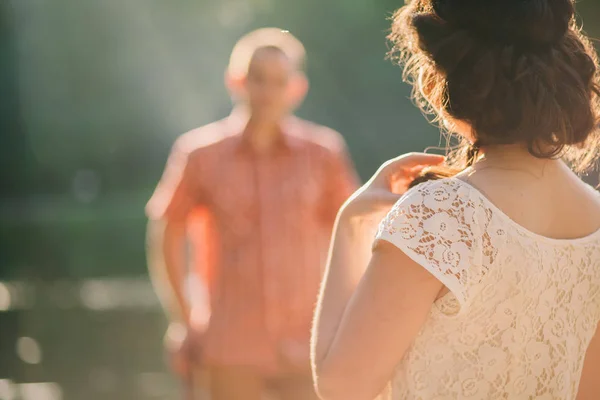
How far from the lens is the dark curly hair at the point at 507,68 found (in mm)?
1843

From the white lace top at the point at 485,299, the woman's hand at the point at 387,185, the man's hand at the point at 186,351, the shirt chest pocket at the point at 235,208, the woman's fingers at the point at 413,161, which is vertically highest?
the woman's fingers at the point at 413,161

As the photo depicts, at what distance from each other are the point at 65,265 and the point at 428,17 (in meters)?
15.4

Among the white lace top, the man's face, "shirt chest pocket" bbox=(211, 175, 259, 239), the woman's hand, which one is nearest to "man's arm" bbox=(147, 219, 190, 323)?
"shirt chest pocket" bbox=(211, 175, 259, 239)

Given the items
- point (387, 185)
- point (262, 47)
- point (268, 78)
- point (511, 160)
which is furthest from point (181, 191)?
point (511, 160)

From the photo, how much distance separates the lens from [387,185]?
6.64ft

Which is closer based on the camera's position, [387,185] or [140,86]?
[387,185]

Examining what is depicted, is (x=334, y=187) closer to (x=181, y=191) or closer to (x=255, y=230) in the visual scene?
(x=255, y=230)

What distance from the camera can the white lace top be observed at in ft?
5.96

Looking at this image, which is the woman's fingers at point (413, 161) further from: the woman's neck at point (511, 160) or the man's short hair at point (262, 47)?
the man's short hair at point (262, 47)

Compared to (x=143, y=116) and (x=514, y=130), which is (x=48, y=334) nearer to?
(x=514, y=130)

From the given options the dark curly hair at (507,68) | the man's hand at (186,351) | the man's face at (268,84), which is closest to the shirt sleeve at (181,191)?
the man's face at (268,84)

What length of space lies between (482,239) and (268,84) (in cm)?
284

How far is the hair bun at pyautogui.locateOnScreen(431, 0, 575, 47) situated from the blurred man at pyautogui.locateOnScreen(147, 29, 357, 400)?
8.38 feet

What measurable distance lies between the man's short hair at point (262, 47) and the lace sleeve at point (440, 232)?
2.85m
